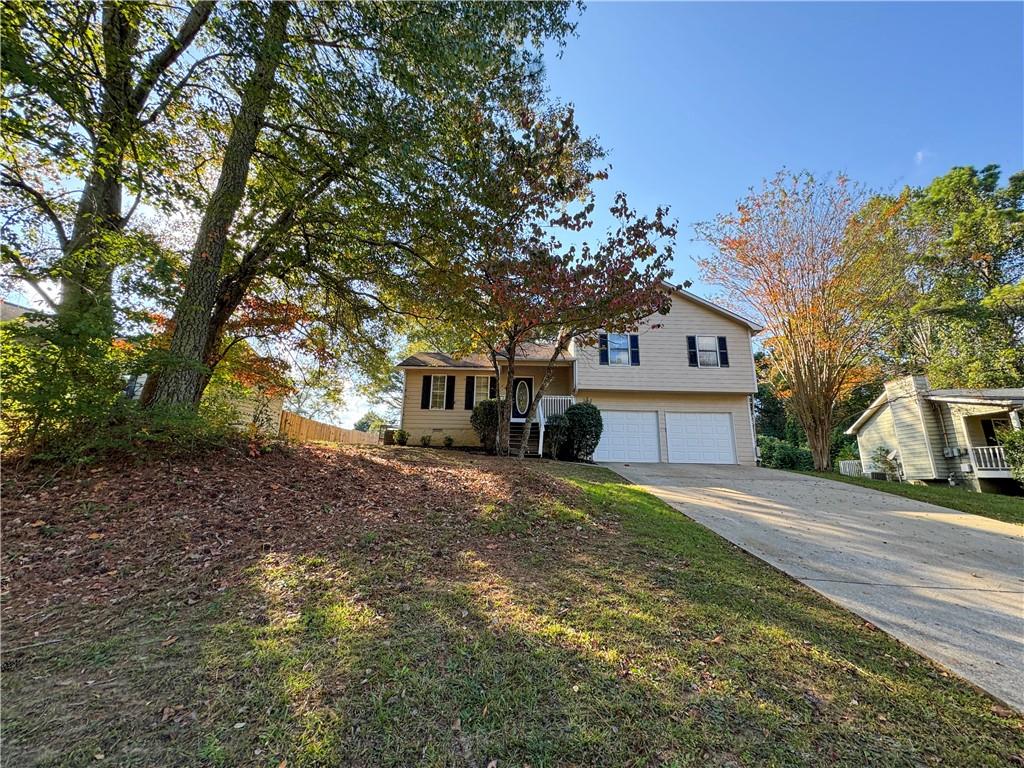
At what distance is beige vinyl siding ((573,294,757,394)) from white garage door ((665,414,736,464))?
1055 millimetres

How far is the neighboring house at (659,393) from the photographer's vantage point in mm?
13867

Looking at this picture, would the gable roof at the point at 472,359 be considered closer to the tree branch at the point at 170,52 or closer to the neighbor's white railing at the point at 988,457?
the tree branch at the point at 170,52

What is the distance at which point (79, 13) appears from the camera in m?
4.53

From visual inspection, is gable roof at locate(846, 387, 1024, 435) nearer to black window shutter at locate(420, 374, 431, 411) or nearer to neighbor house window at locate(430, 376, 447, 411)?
neighbor house window at locate(430, 376, 447, 411)

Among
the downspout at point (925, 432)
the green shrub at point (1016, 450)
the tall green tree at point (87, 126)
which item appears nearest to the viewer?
the tall green tree at point (87, 126)

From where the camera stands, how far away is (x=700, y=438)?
45.9 ft

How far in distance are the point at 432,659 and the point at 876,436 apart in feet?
76.1

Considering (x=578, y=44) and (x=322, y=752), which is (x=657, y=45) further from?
(x=322, y=752)

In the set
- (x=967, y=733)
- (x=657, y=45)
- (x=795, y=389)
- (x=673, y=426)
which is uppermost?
(x=657, y=45)

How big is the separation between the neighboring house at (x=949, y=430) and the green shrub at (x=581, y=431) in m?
13.0

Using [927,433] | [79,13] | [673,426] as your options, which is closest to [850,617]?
[79,13]

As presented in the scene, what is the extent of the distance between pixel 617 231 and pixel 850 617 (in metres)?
7.24

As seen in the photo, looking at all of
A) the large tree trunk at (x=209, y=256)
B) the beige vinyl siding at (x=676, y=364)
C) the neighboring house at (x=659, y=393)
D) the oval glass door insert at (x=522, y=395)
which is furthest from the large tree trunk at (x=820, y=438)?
the large tree trunk at (x=209, y=256)

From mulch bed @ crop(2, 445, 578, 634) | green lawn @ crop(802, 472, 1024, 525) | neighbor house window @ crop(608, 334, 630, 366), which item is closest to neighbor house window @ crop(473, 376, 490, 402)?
neighbor house window @ crop(608, 334, 630, 366)
